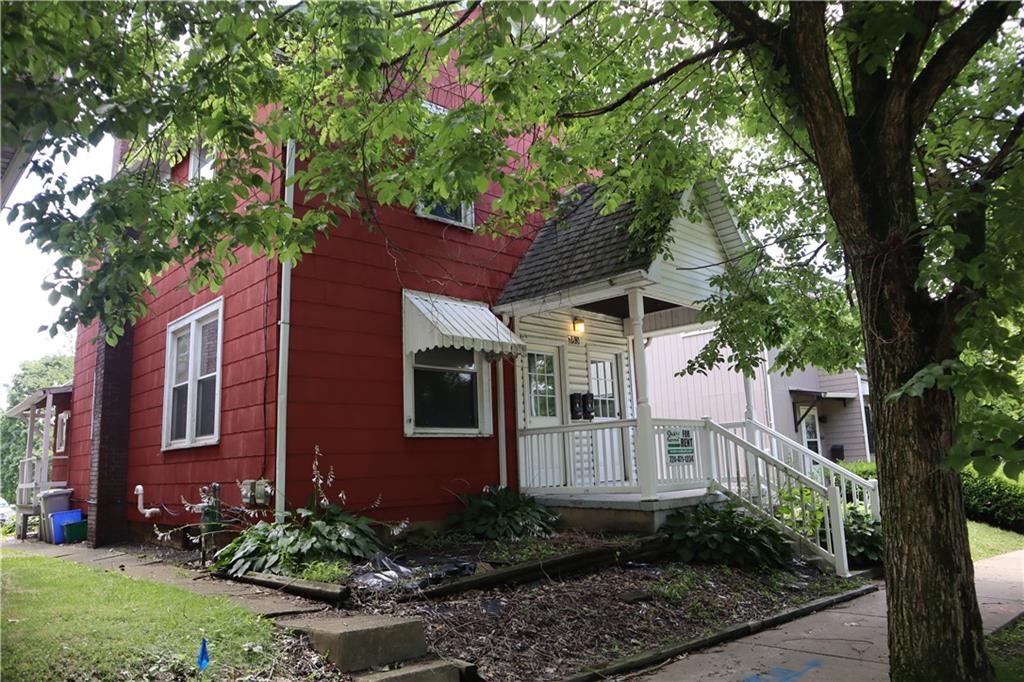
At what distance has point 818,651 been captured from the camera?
5.84 m

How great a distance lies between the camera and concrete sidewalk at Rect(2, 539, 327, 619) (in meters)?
5.73

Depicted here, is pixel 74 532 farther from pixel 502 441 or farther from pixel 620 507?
pixel 620 507

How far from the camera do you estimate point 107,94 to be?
14.0ft

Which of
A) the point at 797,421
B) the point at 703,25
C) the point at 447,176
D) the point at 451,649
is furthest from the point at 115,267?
the point at 797,421

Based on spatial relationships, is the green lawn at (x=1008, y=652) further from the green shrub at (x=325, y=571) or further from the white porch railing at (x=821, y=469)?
the green shrub at (x=325, y=571)

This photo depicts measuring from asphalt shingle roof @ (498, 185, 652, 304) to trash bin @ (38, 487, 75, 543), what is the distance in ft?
29.3

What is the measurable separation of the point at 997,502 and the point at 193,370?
14769mm

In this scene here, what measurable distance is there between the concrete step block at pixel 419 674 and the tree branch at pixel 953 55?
4626 millimetres

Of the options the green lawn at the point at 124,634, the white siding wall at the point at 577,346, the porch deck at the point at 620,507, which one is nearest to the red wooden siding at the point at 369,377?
the porch deck at the point at 620,507

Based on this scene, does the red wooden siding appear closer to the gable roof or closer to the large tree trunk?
the gable roof

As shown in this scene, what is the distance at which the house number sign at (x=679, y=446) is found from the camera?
9.25 metres

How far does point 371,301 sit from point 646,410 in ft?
12.1

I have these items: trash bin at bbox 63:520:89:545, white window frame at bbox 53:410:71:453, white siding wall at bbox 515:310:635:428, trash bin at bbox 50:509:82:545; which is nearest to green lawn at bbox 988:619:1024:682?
white siding wall at bbox 515:310:635:428

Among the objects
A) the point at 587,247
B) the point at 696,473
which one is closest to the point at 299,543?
the point at 696,473
